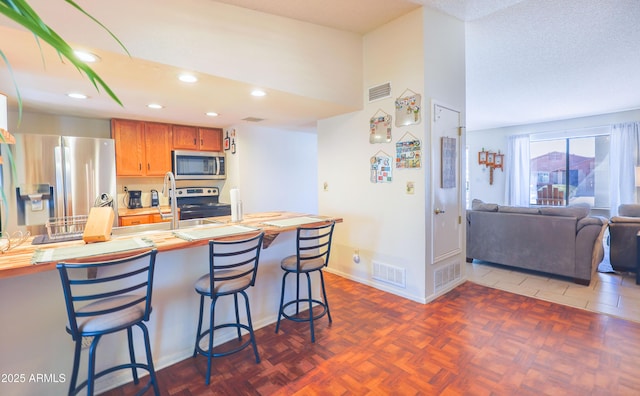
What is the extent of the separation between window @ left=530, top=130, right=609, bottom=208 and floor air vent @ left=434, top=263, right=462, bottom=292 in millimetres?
5618

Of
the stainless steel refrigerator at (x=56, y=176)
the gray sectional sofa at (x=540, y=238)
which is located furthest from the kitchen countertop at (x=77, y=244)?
the gray sectional sofa at (x=540, y=238)

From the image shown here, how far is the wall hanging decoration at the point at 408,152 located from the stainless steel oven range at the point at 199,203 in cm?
268

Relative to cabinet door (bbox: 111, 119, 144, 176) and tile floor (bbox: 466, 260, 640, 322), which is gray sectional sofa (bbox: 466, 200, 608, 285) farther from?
cabinet door (bbox: 111, 119, 144, 176)

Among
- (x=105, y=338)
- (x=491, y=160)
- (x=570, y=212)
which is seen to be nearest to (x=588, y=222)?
(x=570, y=212)

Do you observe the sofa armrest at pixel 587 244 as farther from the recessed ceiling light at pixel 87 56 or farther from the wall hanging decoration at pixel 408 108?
the recessed ceiling light at pixel 87 56

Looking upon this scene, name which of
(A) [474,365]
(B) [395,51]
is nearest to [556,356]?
(A) [474,365]

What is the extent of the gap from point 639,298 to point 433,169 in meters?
2.49

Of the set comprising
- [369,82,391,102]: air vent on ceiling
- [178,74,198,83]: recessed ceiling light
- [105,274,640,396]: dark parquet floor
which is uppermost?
[369,82,391,102]: air vent on ceiling

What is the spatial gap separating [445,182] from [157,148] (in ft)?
12.5

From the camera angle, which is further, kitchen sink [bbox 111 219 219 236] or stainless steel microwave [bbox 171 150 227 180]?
stainless steel microwave [bbox 171 150 227 180]

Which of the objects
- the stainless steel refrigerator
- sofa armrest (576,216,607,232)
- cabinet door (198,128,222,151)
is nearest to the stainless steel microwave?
cabinet door (198,128,222,151)

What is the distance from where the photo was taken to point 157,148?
14.5 ft

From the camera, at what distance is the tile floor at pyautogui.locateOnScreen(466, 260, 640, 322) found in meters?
3.06

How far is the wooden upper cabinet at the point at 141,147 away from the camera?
412 cm
